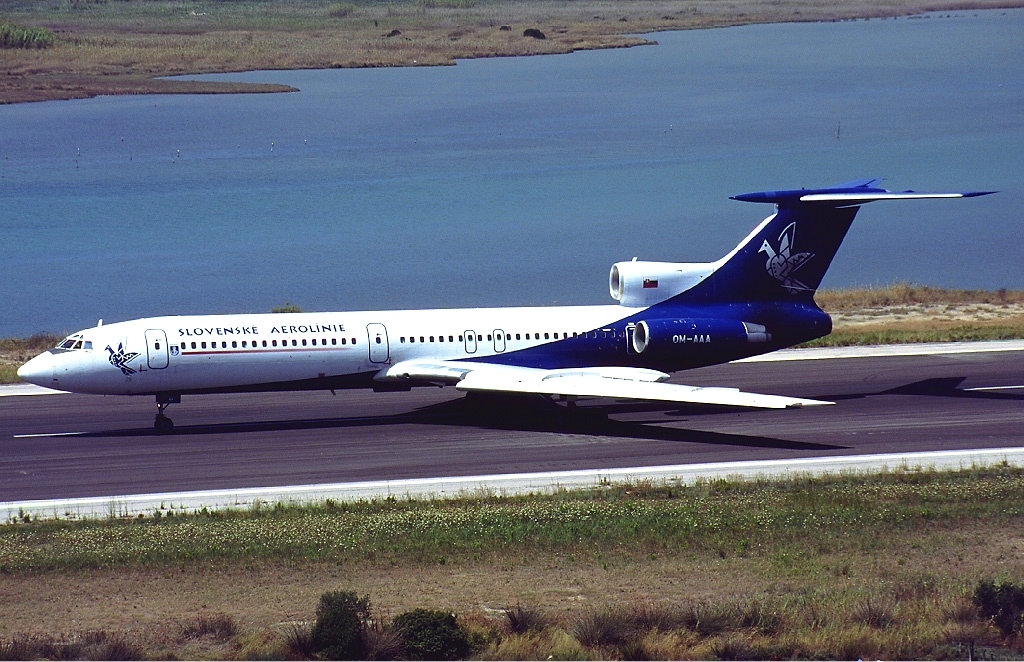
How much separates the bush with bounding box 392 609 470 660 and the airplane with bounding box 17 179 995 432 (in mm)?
16600

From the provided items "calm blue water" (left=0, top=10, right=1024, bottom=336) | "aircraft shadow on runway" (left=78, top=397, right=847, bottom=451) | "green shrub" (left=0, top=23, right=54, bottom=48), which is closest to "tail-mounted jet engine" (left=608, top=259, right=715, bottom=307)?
"aircraft shadow on runway" (left=78, top=397, right=847, bottom=451)

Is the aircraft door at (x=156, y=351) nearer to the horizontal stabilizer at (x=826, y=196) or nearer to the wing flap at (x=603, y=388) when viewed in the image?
the wing flap at (x=603, y=388)

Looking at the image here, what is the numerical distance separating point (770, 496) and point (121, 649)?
15209mm

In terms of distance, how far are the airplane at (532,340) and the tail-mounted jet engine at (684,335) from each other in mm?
30

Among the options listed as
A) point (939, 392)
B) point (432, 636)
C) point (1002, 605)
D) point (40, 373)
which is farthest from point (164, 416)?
point (1002, 605)

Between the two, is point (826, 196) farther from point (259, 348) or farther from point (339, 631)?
point (339, 631)

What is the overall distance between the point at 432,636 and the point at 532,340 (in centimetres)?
2009

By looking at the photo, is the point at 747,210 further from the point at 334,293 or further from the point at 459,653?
the point at 459,653

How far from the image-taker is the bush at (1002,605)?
1966 cm

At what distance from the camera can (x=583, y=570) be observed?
23531mm

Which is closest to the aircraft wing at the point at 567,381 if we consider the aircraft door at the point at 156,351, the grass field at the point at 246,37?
the aircraft door at the point at 156,351

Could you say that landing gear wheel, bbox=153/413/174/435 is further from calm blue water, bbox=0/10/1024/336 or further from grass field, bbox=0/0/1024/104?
grass field, bbox=0/0/1024/104

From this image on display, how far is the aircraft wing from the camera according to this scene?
34938 mm

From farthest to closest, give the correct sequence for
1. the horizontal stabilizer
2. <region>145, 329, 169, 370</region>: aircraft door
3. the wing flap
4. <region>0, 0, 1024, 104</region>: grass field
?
<region>0, 0, 1024, 104</region>: grass field, the horizontal stabilizer, <region>145, 329, 169, 370</region>: aircraft door, the wing flap
